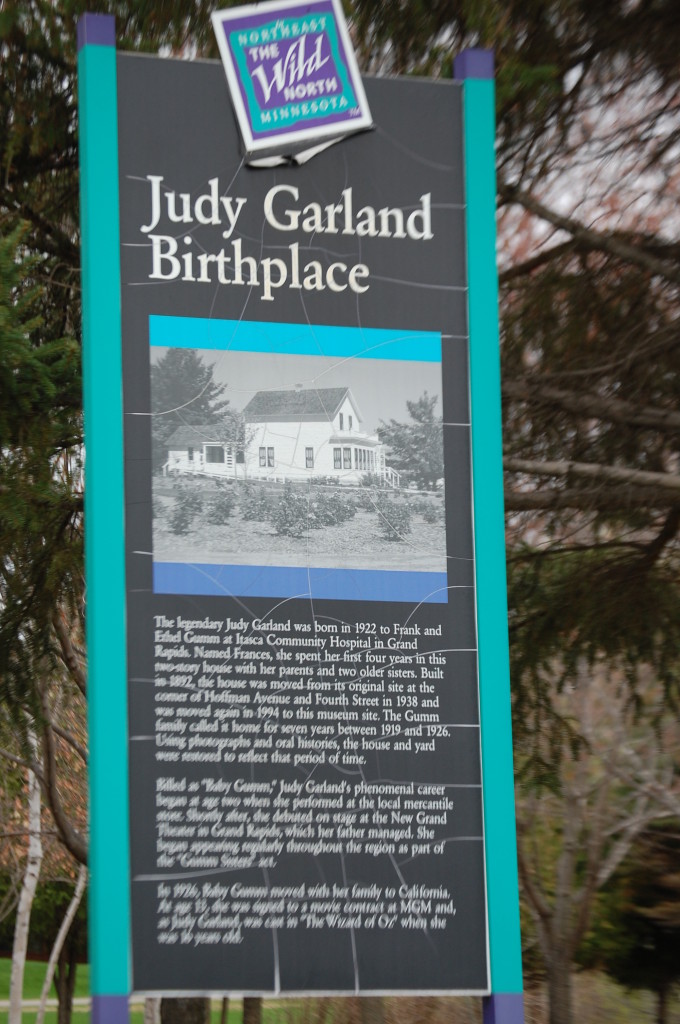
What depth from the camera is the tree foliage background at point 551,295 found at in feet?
21.4

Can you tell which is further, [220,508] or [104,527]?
[220,508]

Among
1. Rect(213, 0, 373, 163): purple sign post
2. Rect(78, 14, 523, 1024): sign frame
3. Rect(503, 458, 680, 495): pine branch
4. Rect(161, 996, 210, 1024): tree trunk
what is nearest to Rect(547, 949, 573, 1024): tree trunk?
Rect(161, 996, 210, 1024): tree trunk

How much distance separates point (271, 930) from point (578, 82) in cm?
518

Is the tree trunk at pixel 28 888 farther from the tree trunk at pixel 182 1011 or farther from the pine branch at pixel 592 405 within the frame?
the pine branch at pixel 592 405

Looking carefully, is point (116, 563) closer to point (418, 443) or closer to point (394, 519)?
point (394, 519)

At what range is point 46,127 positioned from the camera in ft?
21.9

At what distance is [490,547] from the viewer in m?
4.14

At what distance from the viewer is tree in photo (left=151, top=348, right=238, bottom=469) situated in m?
3.95

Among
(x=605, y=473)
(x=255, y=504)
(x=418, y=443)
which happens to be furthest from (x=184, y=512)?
(x=605, y=473)

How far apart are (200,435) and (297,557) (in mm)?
484

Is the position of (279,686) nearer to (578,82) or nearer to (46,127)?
(46,127)

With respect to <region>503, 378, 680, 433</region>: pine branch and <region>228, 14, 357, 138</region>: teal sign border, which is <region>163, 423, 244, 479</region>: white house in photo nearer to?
<region>228, 14, 357, 138</region>: teal sign border

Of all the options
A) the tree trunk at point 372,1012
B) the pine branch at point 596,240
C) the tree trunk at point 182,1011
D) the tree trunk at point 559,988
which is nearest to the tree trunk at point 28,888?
the tree trunk at point 182,1011

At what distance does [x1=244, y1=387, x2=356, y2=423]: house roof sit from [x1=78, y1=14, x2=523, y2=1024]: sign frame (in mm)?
434
